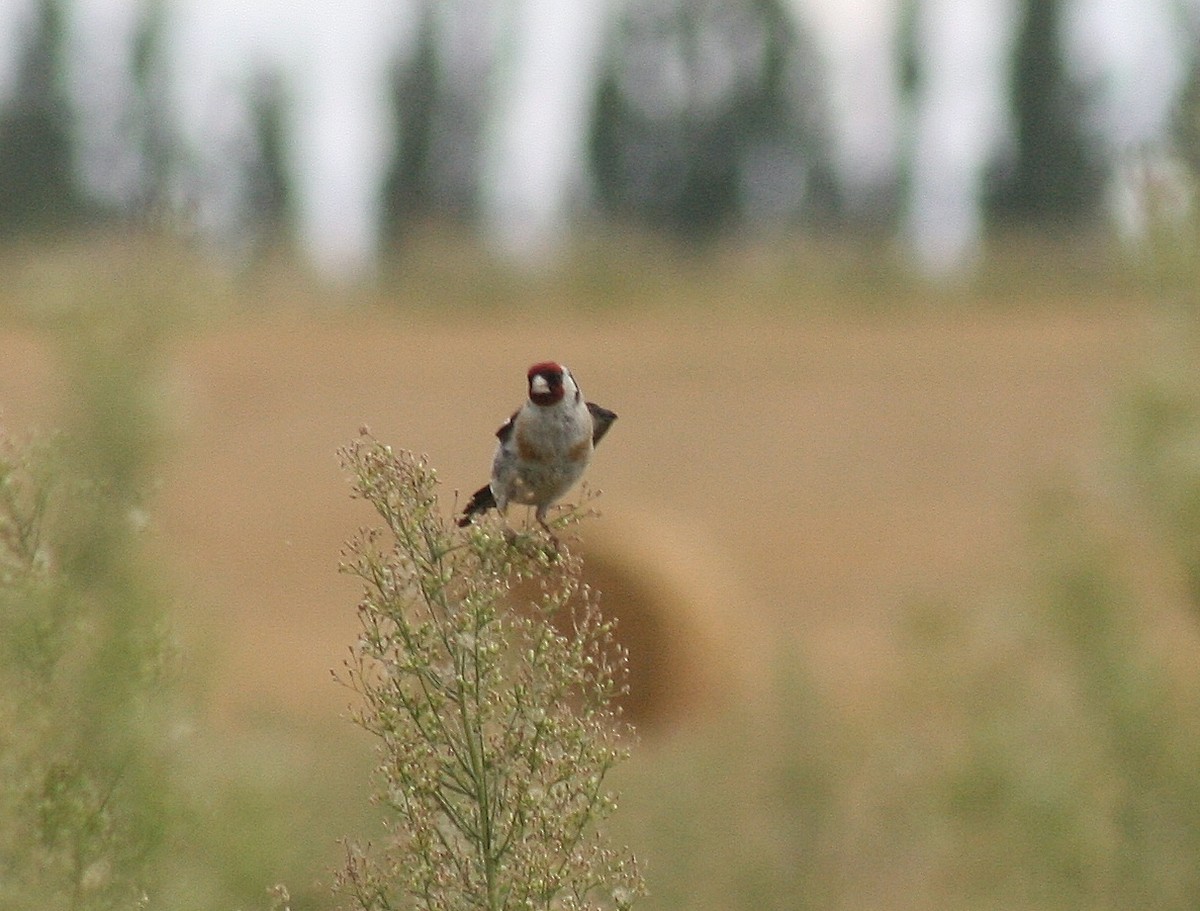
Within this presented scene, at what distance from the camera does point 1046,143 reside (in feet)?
151

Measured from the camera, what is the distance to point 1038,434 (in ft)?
108

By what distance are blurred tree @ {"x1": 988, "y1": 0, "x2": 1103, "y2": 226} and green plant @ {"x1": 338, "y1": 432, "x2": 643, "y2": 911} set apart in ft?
143

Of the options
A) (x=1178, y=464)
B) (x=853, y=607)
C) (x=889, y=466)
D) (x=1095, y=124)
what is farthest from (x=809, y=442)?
(x=1178, y=464)

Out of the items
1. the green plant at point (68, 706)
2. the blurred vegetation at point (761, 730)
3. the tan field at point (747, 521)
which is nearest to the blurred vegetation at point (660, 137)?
the tan field at point (747, 521)

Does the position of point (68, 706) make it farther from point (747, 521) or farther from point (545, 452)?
point (747, 521)

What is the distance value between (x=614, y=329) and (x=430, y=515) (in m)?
34.3

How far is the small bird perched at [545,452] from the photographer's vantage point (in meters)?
3.32

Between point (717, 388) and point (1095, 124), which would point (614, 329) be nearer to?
point (717, 388)

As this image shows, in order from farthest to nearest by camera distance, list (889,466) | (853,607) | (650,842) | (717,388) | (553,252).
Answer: (553,252) < (717,388) < (889,466) < (853,607) < (650,842)

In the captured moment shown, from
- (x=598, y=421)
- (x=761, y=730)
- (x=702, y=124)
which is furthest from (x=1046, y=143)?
(x=598, y=421)

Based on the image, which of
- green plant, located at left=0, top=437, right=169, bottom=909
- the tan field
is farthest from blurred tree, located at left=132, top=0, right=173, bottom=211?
green plant, located at left=0, top=437, right=169, bottom=909

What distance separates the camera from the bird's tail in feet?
10.5

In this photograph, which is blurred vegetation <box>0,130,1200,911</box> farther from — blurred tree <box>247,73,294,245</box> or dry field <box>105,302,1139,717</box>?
blurred tree <box>247,73,294,245</box>

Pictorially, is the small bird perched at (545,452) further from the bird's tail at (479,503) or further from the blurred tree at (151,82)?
the blurred tree at (151,82)
